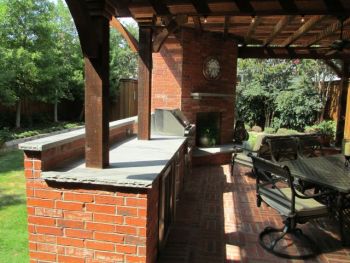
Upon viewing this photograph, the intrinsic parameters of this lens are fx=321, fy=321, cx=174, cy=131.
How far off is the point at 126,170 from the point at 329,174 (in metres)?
2.32

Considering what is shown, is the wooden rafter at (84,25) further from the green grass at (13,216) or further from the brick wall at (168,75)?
the brick wall at (168,75)

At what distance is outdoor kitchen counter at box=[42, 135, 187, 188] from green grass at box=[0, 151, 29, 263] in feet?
3.27

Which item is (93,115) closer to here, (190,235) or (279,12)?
(190,235)

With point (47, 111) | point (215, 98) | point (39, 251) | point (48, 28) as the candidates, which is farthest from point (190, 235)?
point (47, 111)

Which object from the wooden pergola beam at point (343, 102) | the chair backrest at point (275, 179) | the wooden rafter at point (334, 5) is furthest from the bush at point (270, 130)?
the wooden rafter at point (334, 5)

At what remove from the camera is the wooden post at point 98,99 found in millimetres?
2596

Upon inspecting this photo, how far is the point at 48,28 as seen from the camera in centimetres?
1130

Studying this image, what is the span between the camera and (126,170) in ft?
8.50

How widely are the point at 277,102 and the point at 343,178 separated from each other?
805cm

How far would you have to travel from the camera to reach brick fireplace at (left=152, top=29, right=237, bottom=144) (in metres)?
6.57

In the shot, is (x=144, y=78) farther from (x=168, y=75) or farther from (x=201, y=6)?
(x=168, y=75)

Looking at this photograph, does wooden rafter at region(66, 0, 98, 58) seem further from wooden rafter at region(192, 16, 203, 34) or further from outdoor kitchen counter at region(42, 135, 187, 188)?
wooden rafter at region(192, 16, 203, 34)

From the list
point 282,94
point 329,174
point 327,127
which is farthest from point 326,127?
point 329,174

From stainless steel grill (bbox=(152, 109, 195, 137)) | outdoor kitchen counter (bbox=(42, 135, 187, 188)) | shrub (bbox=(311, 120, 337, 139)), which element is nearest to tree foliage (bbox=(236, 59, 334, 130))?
shrub (bbox=(311, 120, 337, 139))
